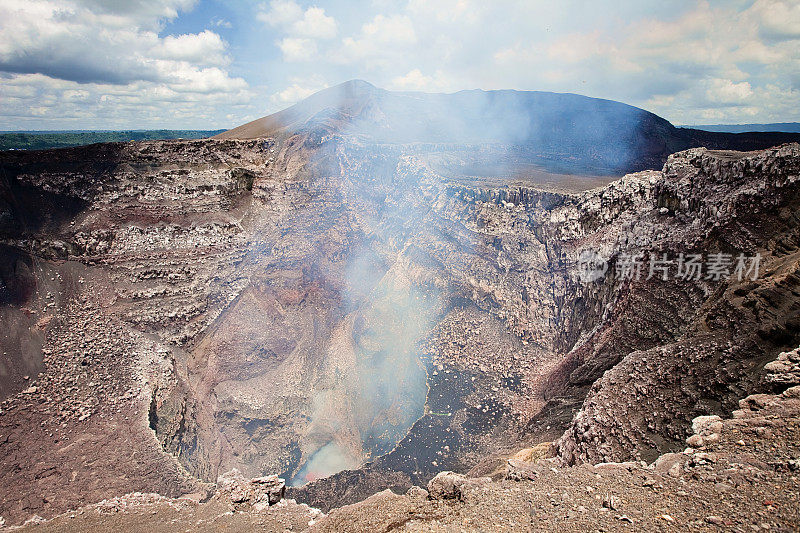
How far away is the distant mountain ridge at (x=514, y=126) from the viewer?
35.8m

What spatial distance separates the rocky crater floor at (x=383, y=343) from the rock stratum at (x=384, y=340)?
0.31 ft

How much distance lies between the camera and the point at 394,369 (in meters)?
24.0

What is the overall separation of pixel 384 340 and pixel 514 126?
35790mm

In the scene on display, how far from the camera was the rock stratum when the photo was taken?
9.05 meters

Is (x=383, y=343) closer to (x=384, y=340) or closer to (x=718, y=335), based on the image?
(x=384, y=340)

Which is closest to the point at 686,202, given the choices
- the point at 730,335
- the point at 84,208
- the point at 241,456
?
the point at 730,335

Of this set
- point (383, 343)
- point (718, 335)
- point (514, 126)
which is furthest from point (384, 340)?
point (514, 126)

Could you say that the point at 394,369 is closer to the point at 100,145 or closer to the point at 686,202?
the point at 686,202

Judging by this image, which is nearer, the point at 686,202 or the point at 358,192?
the point at 686,202

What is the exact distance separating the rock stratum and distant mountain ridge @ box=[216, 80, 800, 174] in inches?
194

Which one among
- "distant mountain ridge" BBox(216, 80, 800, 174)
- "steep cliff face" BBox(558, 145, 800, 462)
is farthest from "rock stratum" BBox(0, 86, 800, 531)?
"distant mountain ridge" BBox(216, 80, 800, 174)

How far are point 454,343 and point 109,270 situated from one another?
19.3 meters

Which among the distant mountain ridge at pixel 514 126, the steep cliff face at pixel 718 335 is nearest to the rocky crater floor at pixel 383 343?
the steep cliff face at pixel 718 335

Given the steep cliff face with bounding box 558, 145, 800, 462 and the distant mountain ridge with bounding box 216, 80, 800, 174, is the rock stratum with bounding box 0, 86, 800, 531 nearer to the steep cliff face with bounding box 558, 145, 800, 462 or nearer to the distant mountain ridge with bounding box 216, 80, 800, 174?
the steep cliff face with bounding box 558, 145, 800, 462
